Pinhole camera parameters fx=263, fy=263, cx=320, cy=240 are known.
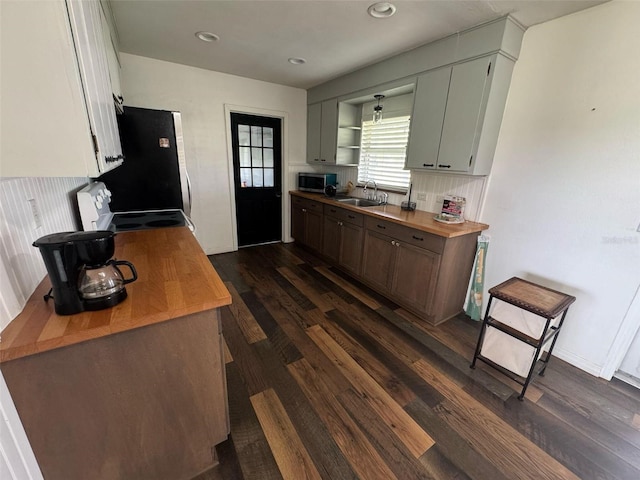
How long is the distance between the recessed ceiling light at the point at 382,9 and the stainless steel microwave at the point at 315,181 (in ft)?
6.83

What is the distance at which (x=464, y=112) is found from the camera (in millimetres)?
2195

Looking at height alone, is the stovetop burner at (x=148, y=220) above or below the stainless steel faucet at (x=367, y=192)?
below

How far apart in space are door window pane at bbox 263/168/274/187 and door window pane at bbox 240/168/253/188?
0.25 m

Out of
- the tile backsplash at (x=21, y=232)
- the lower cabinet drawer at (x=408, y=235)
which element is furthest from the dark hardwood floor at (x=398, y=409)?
the tile backsplash at (x=21, y=232)

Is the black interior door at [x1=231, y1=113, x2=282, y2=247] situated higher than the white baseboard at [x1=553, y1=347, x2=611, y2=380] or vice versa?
the black interior door at [x1=231, y1=113, x2=282, y2=247]

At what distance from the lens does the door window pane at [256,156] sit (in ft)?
12.9

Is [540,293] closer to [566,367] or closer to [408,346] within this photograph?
[566,367]

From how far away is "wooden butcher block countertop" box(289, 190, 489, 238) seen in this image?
7.23ft

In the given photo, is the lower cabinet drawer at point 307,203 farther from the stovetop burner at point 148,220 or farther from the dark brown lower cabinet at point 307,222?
the stovetop burner at point 148,220

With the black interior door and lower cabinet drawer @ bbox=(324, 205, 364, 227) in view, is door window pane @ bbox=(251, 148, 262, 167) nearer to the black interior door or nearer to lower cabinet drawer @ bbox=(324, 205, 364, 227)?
the black interior door

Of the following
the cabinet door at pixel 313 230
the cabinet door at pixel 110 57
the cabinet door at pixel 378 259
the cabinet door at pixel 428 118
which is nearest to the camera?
the cabinet door at pixel 110 57

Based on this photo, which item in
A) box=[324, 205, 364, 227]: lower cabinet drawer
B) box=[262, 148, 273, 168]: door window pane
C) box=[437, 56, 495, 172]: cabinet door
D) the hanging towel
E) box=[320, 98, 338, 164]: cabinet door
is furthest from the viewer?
box=[262, 148, 273, 168]: door window pane

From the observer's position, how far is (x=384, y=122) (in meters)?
3.30

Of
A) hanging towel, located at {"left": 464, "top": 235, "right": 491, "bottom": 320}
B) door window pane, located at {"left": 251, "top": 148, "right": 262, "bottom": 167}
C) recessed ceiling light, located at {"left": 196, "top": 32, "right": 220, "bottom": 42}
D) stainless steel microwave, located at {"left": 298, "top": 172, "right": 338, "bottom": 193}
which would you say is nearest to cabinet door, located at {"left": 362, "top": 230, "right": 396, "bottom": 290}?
hanging towel, located at {"left": 464, "top": 235, "right": 491, "bottom": 320}
